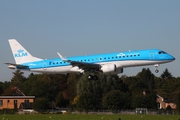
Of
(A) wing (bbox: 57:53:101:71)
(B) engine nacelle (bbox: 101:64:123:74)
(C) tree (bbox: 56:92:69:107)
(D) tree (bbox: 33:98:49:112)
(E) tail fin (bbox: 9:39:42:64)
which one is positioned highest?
(E) tail fin (bbox: 9:39:42:64)

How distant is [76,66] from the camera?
243ft

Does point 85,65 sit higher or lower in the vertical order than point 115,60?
lower

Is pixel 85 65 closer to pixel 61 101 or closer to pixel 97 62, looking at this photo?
pixel 97 62

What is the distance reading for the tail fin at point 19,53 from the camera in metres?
78.1

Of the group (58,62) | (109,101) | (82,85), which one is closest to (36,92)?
(82,85)

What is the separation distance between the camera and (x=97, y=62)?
7194cm

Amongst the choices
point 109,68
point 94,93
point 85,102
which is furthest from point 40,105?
point 109,68

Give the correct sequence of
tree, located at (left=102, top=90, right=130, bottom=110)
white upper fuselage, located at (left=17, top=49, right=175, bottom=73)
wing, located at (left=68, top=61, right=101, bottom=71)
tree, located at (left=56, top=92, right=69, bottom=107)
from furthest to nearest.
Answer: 1. tree, located at (left=56, top=92, right=69, bottom=107)
2. tree, located at (left=102, top=90, right=130, bottom=110)
3. wing, located at (left=68, top=61, right=101, bottom=71)
4. white upper fuselage, located at (left=17, top=49, right=175, bottom=73)

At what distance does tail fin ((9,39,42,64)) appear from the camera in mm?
78125

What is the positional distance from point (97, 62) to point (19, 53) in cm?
1461

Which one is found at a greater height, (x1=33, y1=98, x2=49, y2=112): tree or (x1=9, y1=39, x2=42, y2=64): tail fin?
(x1=9, y1=39, x2=42, y2=64): tail fin

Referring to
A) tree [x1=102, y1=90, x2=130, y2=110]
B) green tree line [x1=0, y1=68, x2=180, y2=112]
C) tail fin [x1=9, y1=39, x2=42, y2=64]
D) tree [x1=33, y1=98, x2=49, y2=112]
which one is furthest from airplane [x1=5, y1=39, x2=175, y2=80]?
tree [x1=102, y1=90, x2=130, y2=110]

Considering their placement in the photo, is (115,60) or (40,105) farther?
(40,105)

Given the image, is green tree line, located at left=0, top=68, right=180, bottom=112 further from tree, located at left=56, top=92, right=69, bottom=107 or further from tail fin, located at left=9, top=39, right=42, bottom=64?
tail fin, located at left=9, top=39, right=42, bottom=64
